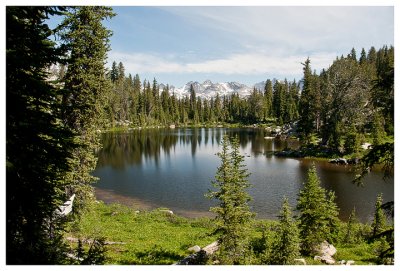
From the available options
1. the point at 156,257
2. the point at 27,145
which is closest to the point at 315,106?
the point at 156,257

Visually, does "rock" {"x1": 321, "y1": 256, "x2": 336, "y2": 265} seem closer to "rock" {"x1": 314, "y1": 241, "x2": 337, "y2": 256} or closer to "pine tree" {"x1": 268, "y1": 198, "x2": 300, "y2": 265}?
"rock" {"x1": 314, "y1": 241, "x2": 337, "y2": 256}

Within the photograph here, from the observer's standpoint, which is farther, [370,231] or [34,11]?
[370,231]

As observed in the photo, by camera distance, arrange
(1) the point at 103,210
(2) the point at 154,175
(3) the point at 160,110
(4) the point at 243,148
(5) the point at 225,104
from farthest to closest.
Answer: (5) the point at 225,104, (3) the point at 160,110, (4) the point at 243,148, (2) the point at 154,175, (1) the point at 103,210

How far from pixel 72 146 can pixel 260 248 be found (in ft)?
48.7

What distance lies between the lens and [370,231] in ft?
79.5

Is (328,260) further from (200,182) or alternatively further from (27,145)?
(200,182)

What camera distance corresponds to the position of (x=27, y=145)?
27.6 ft

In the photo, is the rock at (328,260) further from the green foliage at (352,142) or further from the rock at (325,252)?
the green foliage at (352,142)

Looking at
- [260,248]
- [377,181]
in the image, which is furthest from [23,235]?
[377,181]

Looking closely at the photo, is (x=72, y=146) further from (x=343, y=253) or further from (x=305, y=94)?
(x=305, y=94)

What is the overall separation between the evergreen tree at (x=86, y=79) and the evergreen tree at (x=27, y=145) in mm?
10118

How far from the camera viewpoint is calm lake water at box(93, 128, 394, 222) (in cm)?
3425

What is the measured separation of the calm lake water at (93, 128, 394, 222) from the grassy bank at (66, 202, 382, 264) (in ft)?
12.4

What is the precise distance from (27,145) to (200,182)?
118 feet
